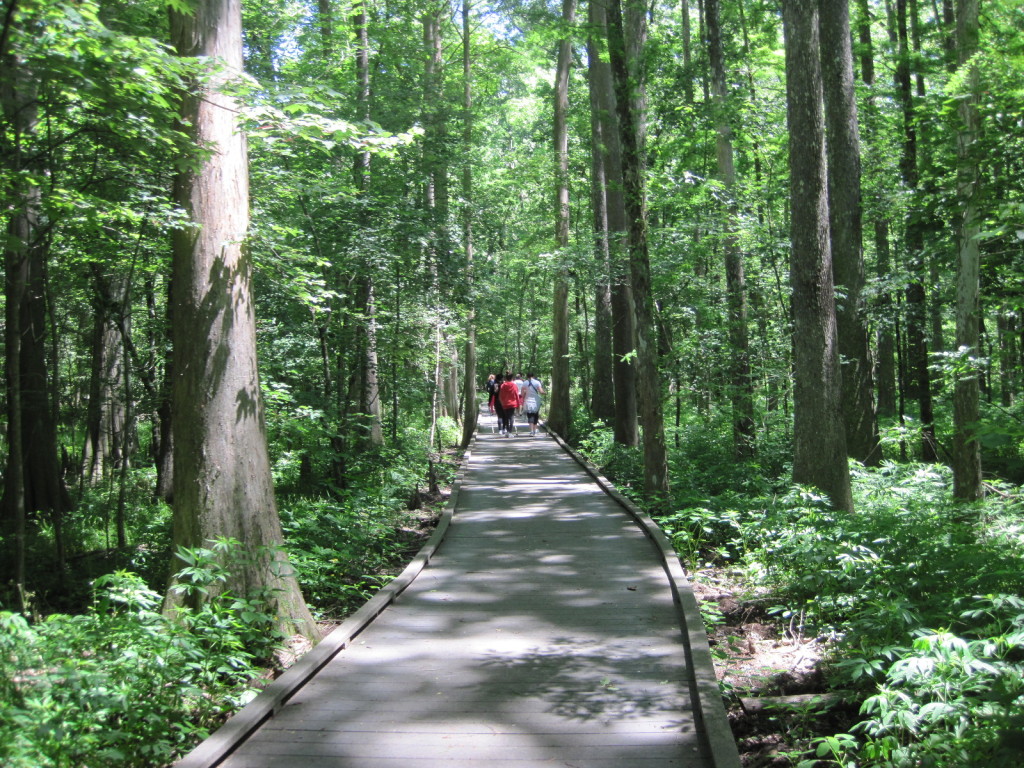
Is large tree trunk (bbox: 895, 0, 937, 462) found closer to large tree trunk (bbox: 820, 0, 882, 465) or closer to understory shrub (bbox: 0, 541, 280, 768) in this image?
large tree trunk (bbox: 820, 0, 882, 465)

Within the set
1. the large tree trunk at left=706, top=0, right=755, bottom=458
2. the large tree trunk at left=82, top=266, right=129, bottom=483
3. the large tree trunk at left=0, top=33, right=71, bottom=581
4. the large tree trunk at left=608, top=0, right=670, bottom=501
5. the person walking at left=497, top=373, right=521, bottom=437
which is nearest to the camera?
the large tree trunk at left=0, top=33, right=71, bottom=581

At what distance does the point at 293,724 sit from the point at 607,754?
170 centimetres

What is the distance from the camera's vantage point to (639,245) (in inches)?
412

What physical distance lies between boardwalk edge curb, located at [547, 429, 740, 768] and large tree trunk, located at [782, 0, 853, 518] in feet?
7.01

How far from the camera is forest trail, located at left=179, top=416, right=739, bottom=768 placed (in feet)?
12.2

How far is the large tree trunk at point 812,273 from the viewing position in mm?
8711

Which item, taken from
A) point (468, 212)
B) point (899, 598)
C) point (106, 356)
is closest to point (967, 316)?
point (899, 598)

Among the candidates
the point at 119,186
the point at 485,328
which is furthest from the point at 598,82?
the point at 119,186

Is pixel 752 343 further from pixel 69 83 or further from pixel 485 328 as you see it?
pixel 485 328

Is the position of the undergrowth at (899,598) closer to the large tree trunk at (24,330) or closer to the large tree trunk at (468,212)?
the large tree trunk at (24,330)

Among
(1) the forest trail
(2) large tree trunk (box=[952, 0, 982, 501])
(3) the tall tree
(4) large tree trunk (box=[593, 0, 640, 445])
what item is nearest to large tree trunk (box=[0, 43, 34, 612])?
(1) the forest trail

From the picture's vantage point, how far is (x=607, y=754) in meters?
3.70

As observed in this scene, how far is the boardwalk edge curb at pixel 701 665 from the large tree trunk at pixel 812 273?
2.14 meters

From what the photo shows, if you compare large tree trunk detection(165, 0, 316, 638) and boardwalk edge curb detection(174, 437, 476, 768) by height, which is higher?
large tree trunk detection(165, 0, 316, 638)
